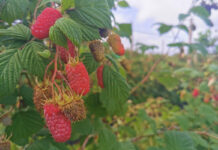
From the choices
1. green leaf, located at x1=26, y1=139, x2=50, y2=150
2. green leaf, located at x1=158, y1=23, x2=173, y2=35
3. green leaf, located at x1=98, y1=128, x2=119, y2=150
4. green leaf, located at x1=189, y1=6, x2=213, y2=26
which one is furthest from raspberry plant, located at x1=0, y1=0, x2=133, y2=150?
green leaf, located at x1=189, y1=6, x2=213, y2=26

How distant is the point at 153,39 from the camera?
6.42 m

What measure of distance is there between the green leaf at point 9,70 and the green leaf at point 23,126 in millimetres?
324

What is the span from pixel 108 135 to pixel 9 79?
608mm

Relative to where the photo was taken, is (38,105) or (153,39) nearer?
(38,105)

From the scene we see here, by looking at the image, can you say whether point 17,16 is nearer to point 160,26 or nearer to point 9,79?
point 9,79

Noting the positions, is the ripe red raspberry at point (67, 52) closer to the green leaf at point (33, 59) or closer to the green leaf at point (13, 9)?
the green leaf at point (33, 59)

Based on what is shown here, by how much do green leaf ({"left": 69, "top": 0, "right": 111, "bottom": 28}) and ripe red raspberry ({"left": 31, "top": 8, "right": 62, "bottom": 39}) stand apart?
0.07m

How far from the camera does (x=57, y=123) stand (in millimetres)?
486

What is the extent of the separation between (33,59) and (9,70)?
0.07 metres

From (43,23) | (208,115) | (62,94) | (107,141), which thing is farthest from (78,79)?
(208,115)

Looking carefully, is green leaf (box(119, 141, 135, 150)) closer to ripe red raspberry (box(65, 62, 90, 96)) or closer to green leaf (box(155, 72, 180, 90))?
ripe red raspberry (box(65, 62, 90, 96))

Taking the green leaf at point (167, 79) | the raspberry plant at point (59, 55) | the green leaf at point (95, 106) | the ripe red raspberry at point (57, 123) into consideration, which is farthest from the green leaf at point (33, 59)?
the green leaf at point (167, 79)

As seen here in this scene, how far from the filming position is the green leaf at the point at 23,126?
0.76 metres

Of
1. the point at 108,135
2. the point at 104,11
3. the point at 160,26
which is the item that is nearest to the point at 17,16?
the point at 104,11
